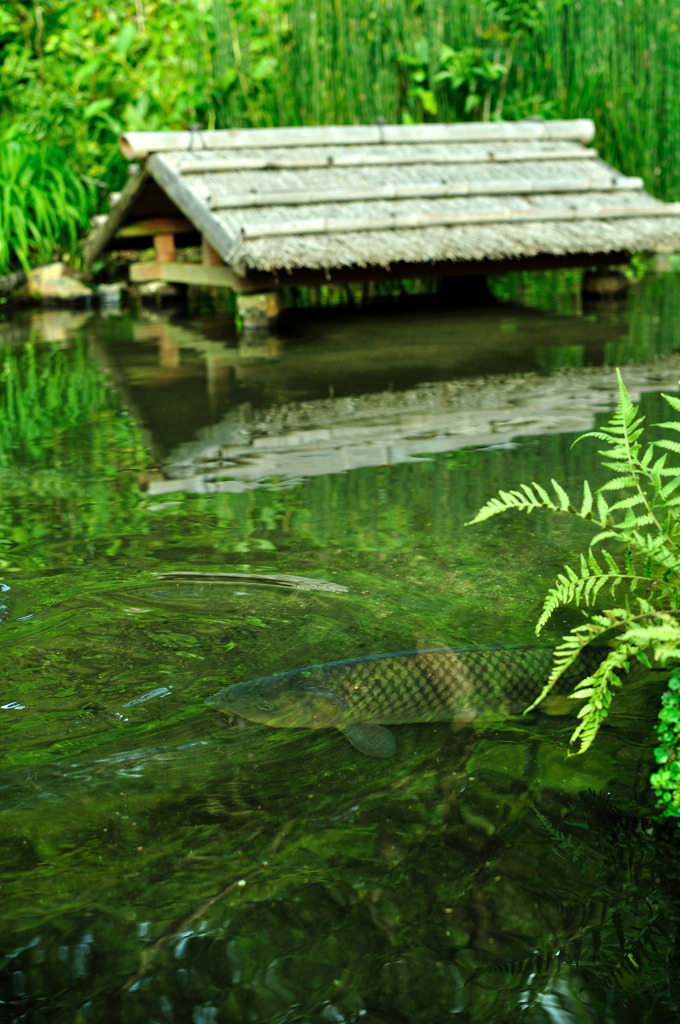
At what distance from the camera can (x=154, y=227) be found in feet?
26.2

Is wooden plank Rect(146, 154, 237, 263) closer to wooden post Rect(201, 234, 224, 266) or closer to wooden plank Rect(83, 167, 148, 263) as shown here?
wooden plank Rect(83, 167, 148, 263)

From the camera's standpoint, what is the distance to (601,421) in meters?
4.09

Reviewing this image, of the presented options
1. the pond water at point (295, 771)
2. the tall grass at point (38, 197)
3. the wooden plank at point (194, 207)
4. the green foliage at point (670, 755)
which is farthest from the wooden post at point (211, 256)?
the green foliage at point (670, 755)

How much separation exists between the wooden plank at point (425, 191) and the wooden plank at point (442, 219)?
28 centimetres

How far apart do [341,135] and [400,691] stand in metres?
6.12

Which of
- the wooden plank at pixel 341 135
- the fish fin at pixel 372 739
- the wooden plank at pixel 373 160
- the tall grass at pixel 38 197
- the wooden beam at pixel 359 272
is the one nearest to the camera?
the fish fin at pixel 372 739

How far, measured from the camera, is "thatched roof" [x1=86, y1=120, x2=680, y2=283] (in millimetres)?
6152

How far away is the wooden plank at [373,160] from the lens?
21.6 feet

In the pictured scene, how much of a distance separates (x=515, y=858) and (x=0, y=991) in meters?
0.72


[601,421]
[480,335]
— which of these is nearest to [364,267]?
[480,335]

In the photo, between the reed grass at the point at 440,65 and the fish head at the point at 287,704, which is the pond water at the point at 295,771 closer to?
the fish head at the point at 287,704

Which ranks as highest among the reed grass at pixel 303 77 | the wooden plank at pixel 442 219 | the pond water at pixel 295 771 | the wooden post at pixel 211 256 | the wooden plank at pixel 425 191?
the reed grass at pixel 303 77

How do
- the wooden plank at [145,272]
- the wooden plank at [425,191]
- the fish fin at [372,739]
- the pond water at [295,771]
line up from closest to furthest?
the pond water at [295,771]
the fish fin at [372,739]
the wooden plank at [425,191]
the wooden plank at [145,272]

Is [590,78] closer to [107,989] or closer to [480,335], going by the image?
[480,335]
